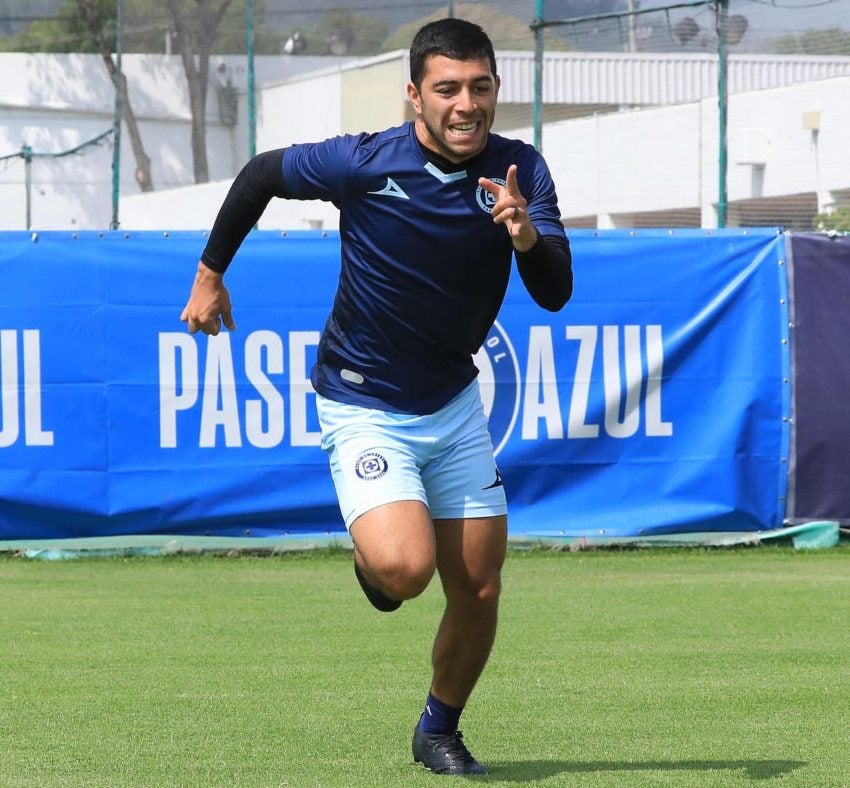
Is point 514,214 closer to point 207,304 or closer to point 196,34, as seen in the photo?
point 207,304

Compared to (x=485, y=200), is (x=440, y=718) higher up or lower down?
lower down

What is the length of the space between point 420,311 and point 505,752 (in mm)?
1489

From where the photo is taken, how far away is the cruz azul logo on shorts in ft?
16.2

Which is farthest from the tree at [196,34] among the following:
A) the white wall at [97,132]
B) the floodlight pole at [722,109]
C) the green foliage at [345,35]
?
the floodlight pole at [722,109]

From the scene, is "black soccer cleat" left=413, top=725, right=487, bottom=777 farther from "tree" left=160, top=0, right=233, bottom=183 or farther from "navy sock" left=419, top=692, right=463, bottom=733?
"tree" left=160, top=0, right=233, bottom=183

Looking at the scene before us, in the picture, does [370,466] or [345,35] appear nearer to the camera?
[370,466]

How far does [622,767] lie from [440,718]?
581mm

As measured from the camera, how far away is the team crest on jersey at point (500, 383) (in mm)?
10961

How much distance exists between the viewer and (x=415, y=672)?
6.83 m

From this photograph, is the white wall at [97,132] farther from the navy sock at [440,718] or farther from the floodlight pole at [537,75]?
the navy sock at [440,718]

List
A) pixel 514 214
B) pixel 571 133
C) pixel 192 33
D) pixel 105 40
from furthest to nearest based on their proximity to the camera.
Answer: pixel 105 40 → pixel 571 133 → pixel 192 33 → pixel 514 214

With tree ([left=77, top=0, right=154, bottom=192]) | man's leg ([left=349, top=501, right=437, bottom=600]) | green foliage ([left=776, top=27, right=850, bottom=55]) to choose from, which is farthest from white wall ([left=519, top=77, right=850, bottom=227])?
man's leg ([left=349, top=501, right=437, bottom=600])

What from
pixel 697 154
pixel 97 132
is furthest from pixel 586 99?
pixel 97 132

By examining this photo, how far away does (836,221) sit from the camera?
673 inches
